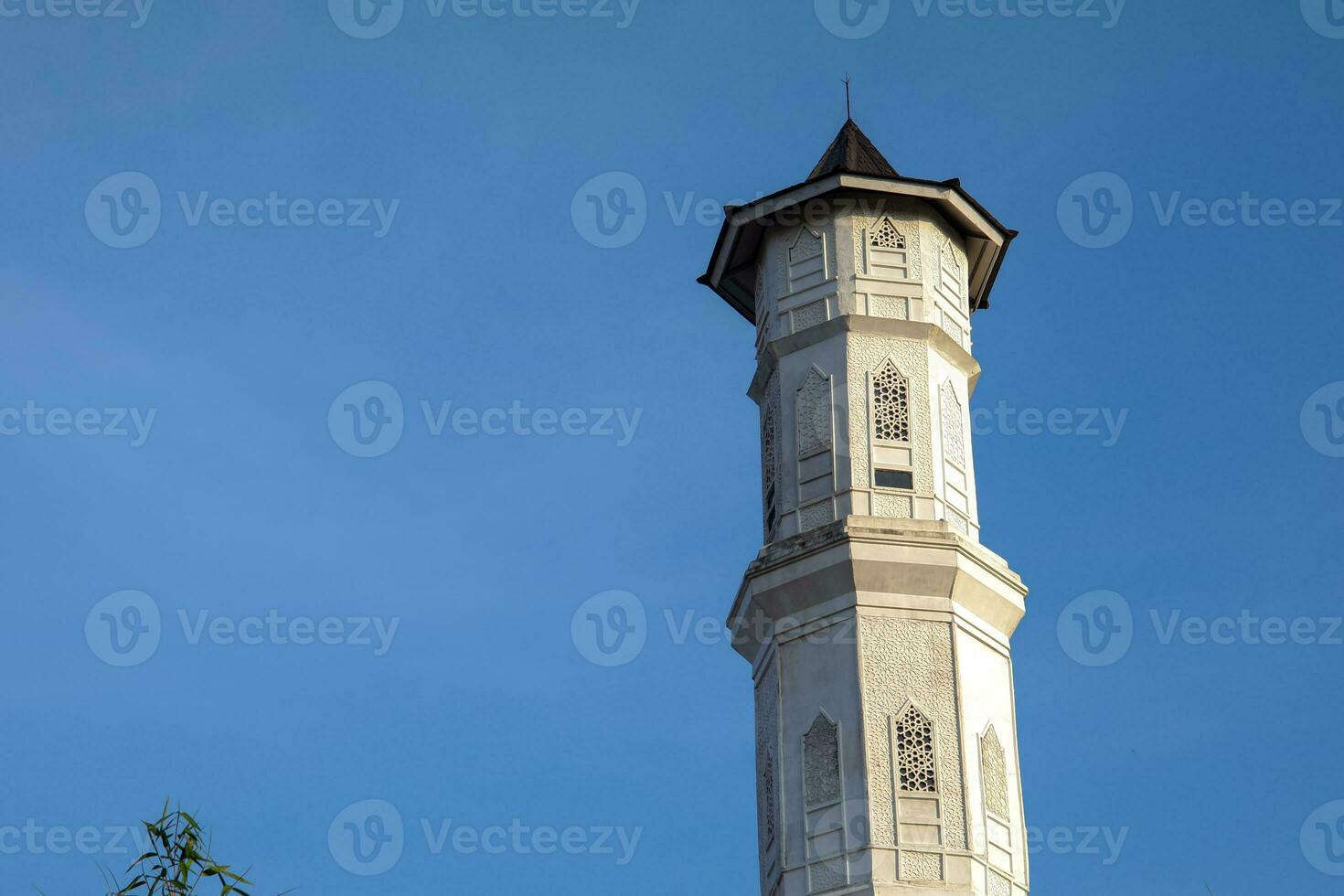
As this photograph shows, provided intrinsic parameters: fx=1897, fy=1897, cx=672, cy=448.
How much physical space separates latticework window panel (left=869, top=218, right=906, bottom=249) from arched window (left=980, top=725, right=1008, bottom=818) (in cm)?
641

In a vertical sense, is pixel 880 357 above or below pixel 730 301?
below

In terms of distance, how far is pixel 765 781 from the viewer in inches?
883

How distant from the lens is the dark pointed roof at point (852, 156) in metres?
25.1

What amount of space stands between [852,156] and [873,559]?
6.19 metres

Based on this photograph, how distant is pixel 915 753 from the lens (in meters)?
21.2

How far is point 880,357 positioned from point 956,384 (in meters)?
1.28

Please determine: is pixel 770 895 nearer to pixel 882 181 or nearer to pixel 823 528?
pixel 823 528

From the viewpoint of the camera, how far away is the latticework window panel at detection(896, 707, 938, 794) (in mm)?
21047

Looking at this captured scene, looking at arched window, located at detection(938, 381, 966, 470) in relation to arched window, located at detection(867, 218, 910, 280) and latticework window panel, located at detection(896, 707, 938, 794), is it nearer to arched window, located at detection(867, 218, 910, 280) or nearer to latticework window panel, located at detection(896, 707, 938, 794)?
arched window, located at detection(867, 218, 910, 280)

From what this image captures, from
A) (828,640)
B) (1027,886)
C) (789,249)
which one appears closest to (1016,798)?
(1027,886)

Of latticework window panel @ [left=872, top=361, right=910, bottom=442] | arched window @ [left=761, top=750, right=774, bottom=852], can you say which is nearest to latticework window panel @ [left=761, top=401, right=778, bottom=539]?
latticework window panel @ [left=872, top=361, right=910, bottom=442]

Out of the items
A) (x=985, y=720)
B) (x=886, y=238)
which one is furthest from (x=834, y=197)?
(x=985, y=720)

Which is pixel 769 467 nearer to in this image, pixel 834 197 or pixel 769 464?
pixel 769 464

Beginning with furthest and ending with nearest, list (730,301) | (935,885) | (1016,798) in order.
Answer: (730,301) → (1016,798) → (935,885)
